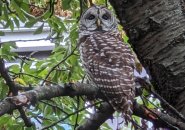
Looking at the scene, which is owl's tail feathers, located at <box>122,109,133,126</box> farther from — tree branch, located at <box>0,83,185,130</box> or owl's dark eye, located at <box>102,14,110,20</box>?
owl's dark eye, located at <box>102,14,110,20</box>

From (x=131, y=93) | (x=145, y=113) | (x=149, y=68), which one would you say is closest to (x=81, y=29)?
(x=131, y=93)

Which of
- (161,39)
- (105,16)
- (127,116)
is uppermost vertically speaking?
(161,39)

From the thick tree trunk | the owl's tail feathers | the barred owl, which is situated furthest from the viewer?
the barred owl

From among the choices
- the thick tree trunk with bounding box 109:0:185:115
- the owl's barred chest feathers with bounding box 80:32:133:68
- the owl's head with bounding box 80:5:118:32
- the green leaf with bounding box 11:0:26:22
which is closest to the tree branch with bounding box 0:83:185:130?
the thick tree trunk with bounding box 109:0:185:115

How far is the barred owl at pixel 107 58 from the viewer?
6.57 feet

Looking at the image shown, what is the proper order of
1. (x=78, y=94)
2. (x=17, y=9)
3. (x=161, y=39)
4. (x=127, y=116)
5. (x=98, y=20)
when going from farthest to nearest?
(x=98, y=20)
(x=17, y=9)
(x=127, y=116)
(x=161, y=39)
(x=78, y=94)

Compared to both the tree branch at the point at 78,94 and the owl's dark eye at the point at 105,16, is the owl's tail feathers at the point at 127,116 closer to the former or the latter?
the tree branch at the point at 78,94

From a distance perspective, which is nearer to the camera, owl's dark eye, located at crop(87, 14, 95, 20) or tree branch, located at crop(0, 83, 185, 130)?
tree branch, located at crop(0, 83, 185, 130)

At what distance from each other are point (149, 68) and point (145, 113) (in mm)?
213

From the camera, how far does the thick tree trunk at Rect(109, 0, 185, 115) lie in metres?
1.57

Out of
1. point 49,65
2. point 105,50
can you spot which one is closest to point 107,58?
point 105,50

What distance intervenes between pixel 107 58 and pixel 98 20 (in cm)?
51

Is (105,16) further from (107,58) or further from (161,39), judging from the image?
(161,39)

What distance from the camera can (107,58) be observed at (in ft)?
7.75
